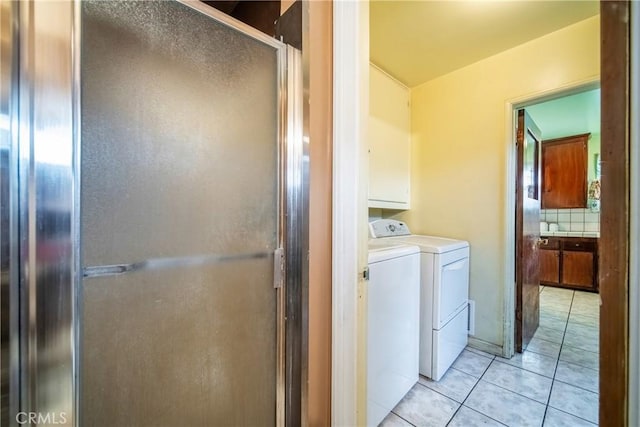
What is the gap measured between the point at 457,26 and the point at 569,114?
261cm

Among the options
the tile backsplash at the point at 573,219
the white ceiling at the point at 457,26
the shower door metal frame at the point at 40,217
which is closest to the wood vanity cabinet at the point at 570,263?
the tile backsplash at the point at 573,219

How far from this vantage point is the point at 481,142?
2168 millimetres

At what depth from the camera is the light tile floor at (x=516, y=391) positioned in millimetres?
1449

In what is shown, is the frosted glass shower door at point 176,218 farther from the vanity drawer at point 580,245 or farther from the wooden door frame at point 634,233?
the vanity drawer at point 580,245

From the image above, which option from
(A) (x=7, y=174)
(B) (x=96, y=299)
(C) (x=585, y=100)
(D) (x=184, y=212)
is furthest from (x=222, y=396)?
(C) (x=585, y=100)

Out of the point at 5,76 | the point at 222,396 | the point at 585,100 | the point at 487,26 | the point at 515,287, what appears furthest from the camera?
the point at 585,100

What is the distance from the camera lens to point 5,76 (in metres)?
0.56

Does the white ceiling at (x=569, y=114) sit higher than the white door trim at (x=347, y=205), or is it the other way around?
the white ceiling at (x=569, y=114)

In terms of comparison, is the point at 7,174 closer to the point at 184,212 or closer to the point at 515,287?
the point at 184,212

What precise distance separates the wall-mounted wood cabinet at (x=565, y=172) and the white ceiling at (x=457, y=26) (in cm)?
323

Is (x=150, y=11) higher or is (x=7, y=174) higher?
(x=150, y=11)

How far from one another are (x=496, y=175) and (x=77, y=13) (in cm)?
253

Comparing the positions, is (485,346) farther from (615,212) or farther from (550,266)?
(550,266)

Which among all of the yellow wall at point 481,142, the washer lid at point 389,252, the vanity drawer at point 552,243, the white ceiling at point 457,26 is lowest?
the vanity drawer at point 552,243
